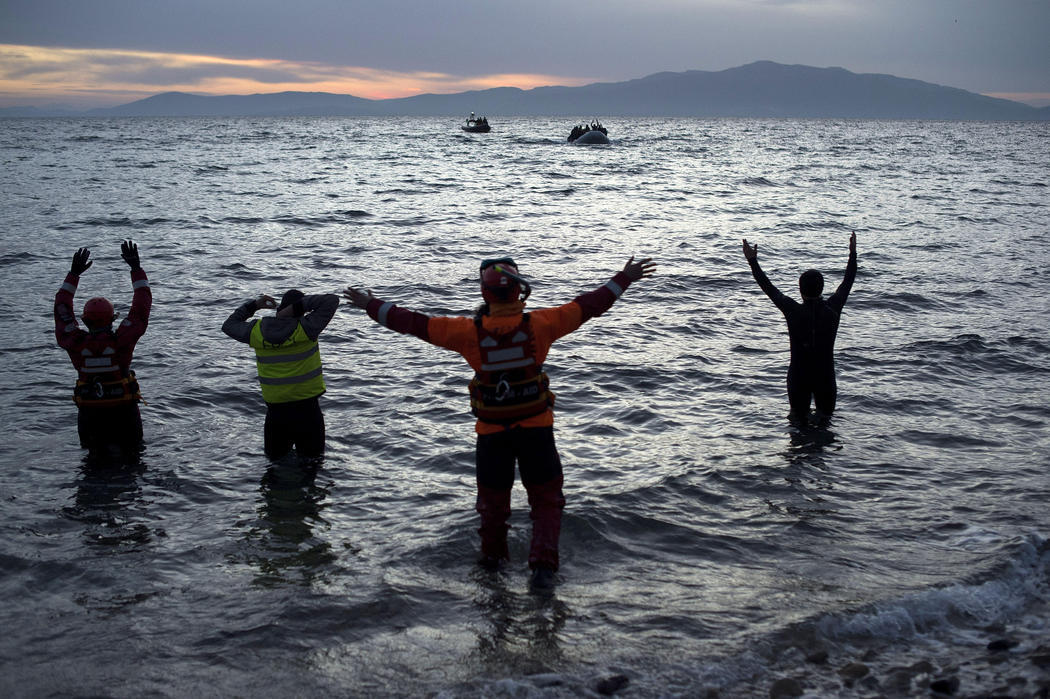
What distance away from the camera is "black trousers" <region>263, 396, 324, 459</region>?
8539 mm

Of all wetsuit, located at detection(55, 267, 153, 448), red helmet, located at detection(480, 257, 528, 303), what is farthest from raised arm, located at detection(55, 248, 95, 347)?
red helmet, located at detection(480, 257, 528, 303)

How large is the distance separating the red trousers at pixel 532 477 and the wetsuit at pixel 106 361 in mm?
4027

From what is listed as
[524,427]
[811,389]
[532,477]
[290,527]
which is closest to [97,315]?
[290,527]

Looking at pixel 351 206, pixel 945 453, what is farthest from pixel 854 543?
pixel 351 206

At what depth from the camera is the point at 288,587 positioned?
6.43 metres

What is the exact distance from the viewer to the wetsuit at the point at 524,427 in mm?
6168

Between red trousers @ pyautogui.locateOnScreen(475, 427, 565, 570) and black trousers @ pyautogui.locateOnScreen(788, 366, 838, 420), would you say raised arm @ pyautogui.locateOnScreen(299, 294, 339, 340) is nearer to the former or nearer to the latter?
red trousers @ pyautogui.locateOnScreen(475, 427, 565, 570)

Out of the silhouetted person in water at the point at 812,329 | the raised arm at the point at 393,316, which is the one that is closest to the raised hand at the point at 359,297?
the raised arm at the point at 393,316

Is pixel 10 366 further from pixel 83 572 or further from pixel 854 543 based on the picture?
pixel 854 543

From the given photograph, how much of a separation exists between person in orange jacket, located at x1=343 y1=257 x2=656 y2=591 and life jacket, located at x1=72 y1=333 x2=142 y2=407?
3.50m

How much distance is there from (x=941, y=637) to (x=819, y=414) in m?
4.74

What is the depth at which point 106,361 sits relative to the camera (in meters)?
8.40

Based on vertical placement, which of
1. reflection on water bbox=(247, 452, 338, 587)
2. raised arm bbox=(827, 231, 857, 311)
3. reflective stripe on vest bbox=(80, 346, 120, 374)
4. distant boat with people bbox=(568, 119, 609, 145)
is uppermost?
distant boat with people bbox=(568, 119, 609, 145)

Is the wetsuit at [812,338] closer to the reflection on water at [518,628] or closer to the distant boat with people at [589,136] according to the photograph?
the reflection on water at [518,628]
